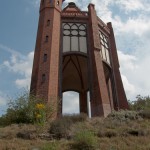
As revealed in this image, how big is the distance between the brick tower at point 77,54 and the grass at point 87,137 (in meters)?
7.01

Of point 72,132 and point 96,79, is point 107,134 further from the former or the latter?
point 96,79

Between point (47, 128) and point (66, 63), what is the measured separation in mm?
18831

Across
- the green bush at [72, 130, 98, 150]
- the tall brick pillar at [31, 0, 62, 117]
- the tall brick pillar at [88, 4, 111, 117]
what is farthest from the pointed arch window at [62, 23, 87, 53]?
the green bush at [72, 130, 98, 150]

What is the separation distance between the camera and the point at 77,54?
28625 millimetres

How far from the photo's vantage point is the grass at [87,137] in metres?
11.7

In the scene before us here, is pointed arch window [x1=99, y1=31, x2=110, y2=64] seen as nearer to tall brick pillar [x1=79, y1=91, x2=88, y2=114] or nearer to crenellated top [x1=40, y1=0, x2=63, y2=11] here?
crenellated top [x1=40, y1=0, x2=63, y2=11]

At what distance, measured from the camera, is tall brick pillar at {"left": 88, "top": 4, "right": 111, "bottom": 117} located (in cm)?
2434

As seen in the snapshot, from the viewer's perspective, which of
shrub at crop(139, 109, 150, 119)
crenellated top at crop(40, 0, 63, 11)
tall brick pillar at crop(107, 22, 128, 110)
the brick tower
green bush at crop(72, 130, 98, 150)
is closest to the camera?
green bush at crop(72, 130, 98, 150)

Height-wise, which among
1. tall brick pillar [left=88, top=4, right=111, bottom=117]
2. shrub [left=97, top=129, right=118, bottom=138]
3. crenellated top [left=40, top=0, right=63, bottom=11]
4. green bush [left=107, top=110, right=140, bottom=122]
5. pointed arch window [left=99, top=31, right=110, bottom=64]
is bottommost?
shrub [left=97, top=129, right=118, bottom=138]

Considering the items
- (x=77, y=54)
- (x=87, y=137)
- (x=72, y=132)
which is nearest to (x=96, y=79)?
(x=77, y=54)

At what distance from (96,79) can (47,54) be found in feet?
15.8

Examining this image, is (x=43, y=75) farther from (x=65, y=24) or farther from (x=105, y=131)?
(x=105, y=131)

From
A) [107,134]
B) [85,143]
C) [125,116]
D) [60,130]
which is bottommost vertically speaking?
[85,143]

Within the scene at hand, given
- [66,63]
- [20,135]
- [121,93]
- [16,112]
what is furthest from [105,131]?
[66,63]
